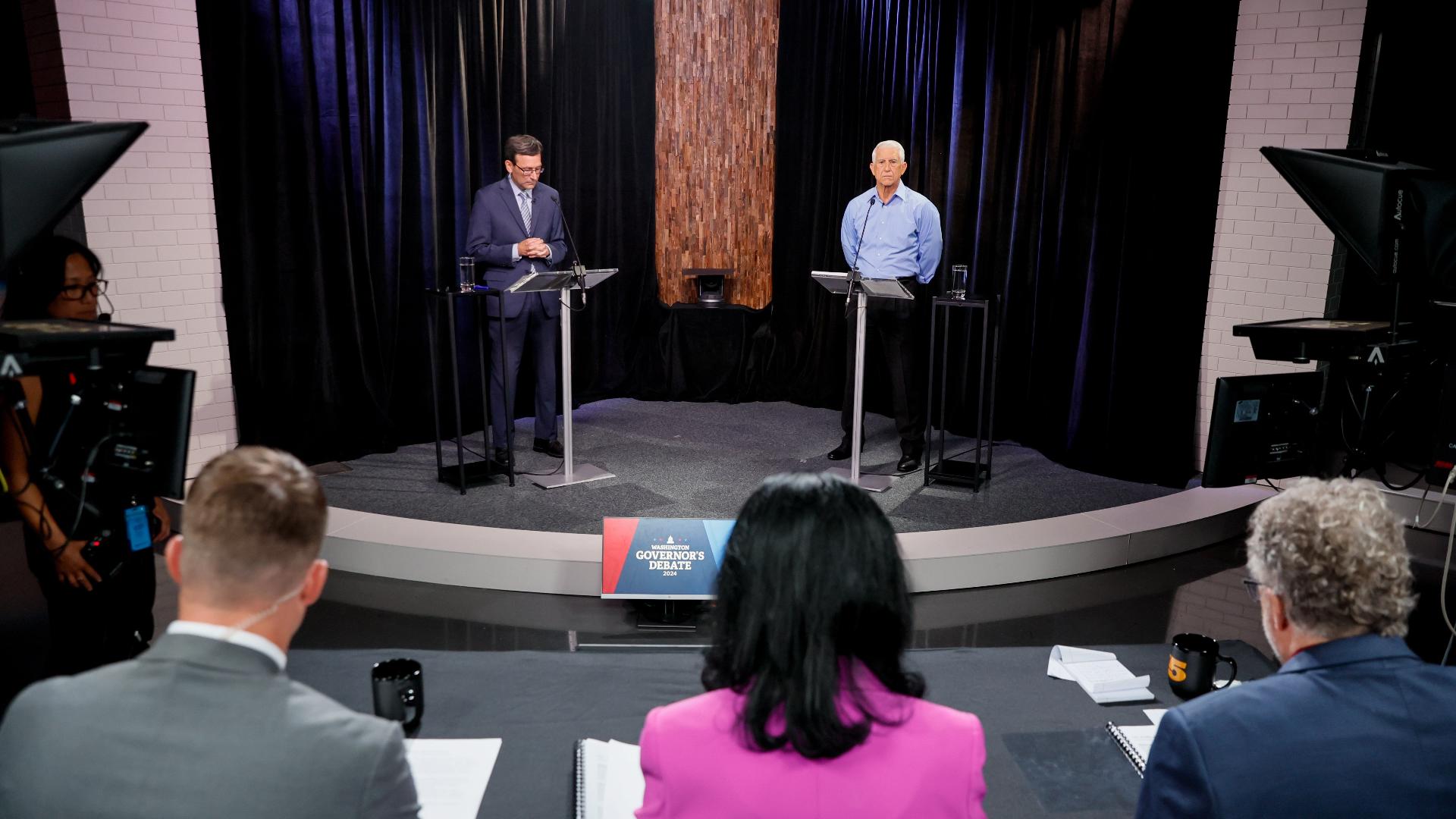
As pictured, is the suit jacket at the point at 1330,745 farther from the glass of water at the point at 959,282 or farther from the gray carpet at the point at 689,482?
the glass of water at the point at 959,282

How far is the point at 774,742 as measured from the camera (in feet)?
3.80

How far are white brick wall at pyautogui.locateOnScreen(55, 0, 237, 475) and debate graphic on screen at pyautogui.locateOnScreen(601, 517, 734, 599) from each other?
8.35 feet

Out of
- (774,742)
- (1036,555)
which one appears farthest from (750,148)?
(774,742)

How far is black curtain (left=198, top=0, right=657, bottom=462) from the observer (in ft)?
16.5

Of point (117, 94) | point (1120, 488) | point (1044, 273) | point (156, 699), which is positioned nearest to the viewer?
point (156, 699)

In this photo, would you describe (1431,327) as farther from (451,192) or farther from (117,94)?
(117,94)

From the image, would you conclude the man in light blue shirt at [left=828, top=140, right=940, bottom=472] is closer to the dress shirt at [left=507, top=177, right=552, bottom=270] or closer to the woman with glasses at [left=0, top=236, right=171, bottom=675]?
the dress shirt at [left=507, top=177, right=552, bottom=270]

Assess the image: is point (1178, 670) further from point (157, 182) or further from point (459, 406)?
point (157, 182)

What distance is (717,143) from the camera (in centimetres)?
731

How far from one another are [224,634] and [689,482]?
405 centimetres

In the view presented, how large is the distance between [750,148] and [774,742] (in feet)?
21.7

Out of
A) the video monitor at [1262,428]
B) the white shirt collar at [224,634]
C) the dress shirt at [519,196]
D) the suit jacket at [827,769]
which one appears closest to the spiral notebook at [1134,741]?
the suit jacket at [827,769]

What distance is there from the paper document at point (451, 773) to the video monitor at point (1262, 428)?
1980 mm

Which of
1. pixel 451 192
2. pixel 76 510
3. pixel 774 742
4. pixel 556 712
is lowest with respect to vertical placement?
pixel 556 712
